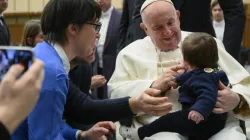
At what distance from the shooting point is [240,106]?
224 centimetres

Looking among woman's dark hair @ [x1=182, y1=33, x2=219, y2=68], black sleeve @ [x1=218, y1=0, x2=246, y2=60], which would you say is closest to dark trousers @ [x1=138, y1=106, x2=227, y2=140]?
woman's dark hair @ [x1=182, y1=33, x2=219, y2=68]

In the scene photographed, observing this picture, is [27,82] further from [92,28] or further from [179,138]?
[179,138]

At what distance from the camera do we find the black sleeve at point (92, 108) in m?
2.04

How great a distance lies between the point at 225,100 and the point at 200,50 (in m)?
0.25

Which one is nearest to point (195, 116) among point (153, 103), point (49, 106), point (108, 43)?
point (153, 103)

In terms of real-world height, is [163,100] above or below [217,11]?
above

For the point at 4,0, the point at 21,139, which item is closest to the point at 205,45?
the point at 21,139

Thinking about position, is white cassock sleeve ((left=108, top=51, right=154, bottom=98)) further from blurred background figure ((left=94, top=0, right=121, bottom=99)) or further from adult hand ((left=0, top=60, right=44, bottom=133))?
blurred background figure ((left=94, top=0, right=121, bottom=99))

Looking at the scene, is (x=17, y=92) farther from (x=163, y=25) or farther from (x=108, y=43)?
(x=108, y=43)

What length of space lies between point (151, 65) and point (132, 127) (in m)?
0.34

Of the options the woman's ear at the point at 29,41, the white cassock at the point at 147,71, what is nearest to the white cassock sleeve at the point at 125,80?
the white cassock at the point at 147,71

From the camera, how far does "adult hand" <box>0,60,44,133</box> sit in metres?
0.98

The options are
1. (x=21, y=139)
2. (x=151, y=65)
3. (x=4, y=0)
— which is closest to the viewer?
(x=21, y=139)

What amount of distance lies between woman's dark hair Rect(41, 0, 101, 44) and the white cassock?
1.85 feet
